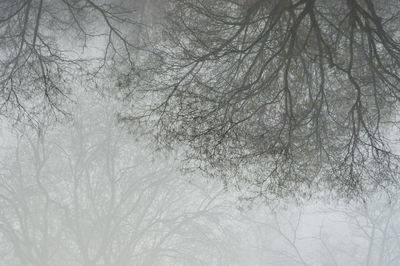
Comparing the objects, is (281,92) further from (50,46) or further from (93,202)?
(93,202)

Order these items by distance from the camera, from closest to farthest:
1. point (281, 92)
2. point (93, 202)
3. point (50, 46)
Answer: point (281, 92), point (50, 46), point (93, 202)

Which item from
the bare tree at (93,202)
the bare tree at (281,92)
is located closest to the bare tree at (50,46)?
the bare tree at (281,92)


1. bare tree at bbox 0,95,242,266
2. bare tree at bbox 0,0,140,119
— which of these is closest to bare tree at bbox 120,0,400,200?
bare tree at bbox 0,0,140,119

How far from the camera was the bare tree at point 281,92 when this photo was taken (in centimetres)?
995

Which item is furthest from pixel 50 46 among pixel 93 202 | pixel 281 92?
pixel 93 202

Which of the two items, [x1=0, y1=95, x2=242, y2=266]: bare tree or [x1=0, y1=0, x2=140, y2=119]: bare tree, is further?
[x1=0, y1=95, x2=242, y2=266]: bare tree

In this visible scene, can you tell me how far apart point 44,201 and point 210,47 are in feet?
46.3

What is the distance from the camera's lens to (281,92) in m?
10.7

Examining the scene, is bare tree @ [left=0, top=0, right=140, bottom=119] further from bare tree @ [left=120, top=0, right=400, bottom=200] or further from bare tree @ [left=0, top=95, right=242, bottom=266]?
bare tree @ [left=0, top=95, right=242, bottom=266]

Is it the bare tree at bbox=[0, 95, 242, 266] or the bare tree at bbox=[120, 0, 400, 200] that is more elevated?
the bare tree at bbox=[0, 95, 242, 266]

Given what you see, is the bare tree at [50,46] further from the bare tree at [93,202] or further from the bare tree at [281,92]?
the bare tree at [93,202]

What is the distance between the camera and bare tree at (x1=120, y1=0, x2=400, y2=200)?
392 inches

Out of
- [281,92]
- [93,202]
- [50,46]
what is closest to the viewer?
[281,92]

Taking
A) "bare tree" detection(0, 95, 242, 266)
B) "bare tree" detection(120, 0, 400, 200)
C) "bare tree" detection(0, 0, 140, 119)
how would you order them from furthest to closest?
"bare tree" detection(0, 95, 242, 266)
"bare tree" detection(0, 0, 140, 119)
"bare tree" detection(120, 0, 400, 200)
